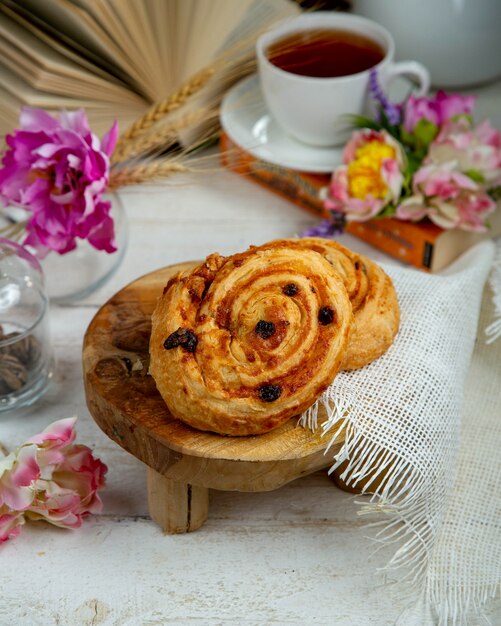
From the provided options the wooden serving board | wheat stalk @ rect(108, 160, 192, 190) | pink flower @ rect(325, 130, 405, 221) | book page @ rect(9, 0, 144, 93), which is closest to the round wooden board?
the wooden serving board

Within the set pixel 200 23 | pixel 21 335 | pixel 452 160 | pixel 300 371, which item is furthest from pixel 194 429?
pixel 200 23

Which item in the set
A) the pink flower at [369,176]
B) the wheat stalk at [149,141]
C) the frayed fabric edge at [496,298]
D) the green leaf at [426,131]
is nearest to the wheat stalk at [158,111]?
the wheat stalk at [149,141]

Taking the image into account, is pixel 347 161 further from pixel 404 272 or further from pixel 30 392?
pixel 30 392

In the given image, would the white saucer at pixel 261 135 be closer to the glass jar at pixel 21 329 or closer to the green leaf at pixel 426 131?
the green leaf at pixel 426 131

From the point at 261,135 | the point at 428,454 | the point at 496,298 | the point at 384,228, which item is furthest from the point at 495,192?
the point at 428,454

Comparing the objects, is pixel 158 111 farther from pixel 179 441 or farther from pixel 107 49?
pixel 179 441

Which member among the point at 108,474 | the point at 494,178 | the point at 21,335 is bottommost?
the point at 108,474
